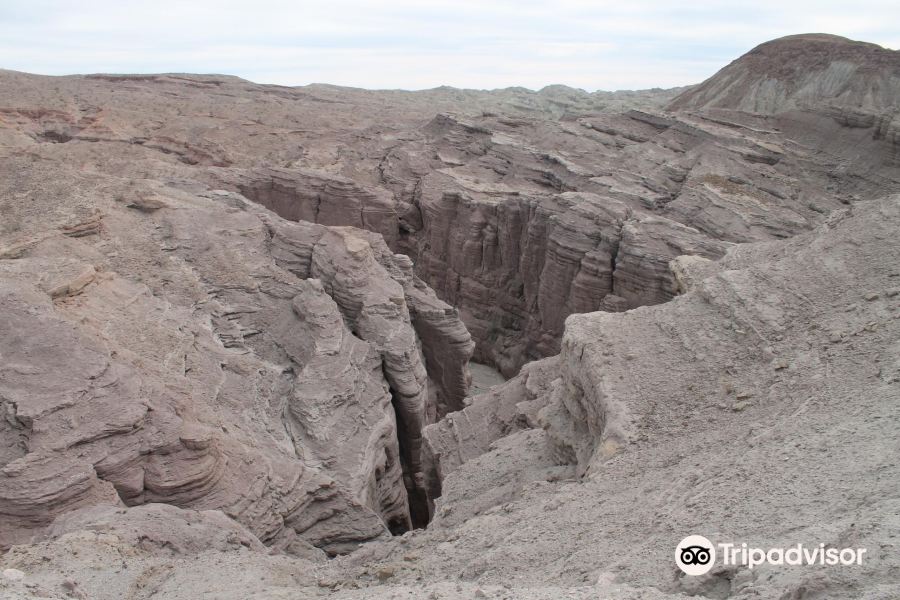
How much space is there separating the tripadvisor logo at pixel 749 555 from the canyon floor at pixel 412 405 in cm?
9

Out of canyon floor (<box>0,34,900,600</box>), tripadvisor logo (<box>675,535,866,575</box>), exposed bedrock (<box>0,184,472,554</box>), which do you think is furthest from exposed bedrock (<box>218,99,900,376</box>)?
tripadvisor logo (<box>675,535,866,575</box>)

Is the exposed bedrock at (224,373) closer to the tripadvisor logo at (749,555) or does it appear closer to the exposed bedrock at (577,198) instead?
the tripadvisor logo at (749,555)

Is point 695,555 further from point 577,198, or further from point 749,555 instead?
point 577,198

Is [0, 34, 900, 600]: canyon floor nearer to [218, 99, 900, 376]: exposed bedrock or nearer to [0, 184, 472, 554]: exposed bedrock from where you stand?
[0, 184, 472, 554]: exposed bedrock

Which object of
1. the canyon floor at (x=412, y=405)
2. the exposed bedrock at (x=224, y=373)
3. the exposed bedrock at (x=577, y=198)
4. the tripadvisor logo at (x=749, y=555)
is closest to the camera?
the tripadvisor logo at (x=749, y=555)

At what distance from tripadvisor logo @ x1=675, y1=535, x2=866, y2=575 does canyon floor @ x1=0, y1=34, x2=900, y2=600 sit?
0.09 m

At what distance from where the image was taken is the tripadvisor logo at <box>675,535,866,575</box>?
4462mm

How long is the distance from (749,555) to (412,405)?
11.7m

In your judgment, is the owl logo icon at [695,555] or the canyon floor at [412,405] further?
the canyon floor at [412,405]

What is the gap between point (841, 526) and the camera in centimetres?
484

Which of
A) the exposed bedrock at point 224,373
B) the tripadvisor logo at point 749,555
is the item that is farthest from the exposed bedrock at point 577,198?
the tripadvisor logo at point 749,555

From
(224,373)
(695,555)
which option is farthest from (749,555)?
(224,373)

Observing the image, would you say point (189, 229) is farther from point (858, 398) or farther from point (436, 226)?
point (436, 226)

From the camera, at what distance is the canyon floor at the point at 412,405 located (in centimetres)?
622
